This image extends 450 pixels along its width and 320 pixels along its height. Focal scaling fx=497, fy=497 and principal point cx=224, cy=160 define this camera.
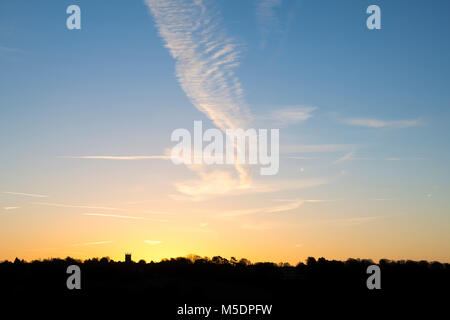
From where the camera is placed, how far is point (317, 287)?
189 m

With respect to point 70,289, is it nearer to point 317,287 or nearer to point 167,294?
point 167,294

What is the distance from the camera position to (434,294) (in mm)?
171375

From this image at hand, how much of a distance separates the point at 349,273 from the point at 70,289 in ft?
354
